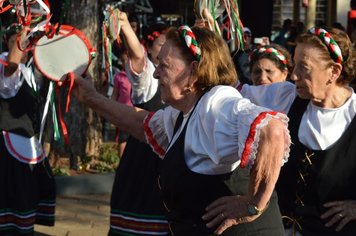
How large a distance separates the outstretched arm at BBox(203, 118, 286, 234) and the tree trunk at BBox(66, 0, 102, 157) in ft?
17.1

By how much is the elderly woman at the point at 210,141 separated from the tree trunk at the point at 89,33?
195 inches

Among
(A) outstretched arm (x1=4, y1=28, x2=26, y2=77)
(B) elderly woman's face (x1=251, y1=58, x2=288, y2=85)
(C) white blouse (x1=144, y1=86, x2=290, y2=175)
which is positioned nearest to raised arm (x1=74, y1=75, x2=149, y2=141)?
(C) white blouse (x1=144, y1=86, x2=290, y2=175)

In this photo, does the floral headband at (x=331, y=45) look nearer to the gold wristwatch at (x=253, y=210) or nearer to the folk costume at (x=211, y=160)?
the folk costume at (x=211, y=160)

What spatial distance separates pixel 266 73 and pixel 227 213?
5.90ft

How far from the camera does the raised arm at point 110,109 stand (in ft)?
11.1

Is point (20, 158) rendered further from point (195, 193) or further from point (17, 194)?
point (195, 193)

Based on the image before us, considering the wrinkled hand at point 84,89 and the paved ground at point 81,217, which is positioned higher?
the wrinkled hand at point 84,89

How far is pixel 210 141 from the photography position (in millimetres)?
2721

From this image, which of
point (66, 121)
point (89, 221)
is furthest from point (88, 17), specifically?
point (89, 221)

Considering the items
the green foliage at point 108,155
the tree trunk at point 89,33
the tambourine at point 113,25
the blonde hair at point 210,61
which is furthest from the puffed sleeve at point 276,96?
the green foliage at point 108,155

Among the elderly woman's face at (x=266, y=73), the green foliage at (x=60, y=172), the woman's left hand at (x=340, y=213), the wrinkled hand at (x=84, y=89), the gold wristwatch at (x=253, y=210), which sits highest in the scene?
the wrinkled hand at (x=84, y=89)

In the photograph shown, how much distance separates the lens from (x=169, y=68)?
2.90 metres

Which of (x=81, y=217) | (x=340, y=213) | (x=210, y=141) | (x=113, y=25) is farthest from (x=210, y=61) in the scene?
(x=81, y=217)

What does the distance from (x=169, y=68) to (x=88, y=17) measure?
515 cm
